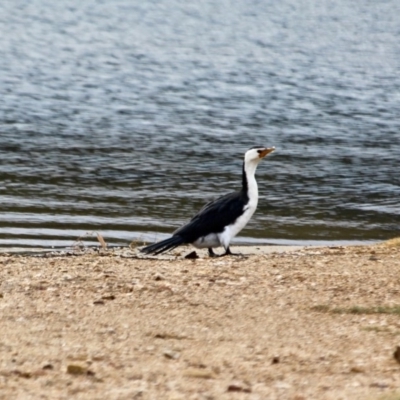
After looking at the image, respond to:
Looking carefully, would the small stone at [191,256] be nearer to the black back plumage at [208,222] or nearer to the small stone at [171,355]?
the black back plumage at [208,222]

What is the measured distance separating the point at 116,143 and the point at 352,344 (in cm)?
1221

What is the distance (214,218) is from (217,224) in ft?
0.23

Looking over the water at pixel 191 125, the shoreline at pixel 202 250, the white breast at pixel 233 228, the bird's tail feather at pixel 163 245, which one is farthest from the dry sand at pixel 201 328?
the water at pixel 191 125

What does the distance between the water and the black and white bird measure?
4.67 feet

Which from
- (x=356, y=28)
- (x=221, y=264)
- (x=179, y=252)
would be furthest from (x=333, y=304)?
(x=356, y=28)

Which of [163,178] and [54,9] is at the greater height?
[54,9]

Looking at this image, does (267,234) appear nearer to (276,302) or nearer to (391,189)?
(391,189)

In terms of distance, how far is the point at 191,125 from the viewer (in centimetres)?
2028

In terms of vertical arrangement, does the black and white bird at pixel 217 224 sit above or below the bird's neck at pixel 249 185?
below

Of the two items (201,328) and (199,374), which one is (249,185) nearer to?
(201,328)

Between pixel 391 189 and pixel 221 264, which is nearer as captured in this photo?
pixel 221 264

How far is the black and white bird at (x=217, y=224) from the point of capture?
412 inches

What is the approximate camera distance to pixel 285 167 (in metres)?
16.7

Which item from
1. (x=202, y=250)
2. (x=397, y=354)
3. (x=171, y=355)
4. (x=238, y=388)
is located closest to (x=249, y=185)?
(x=202, y=250)
